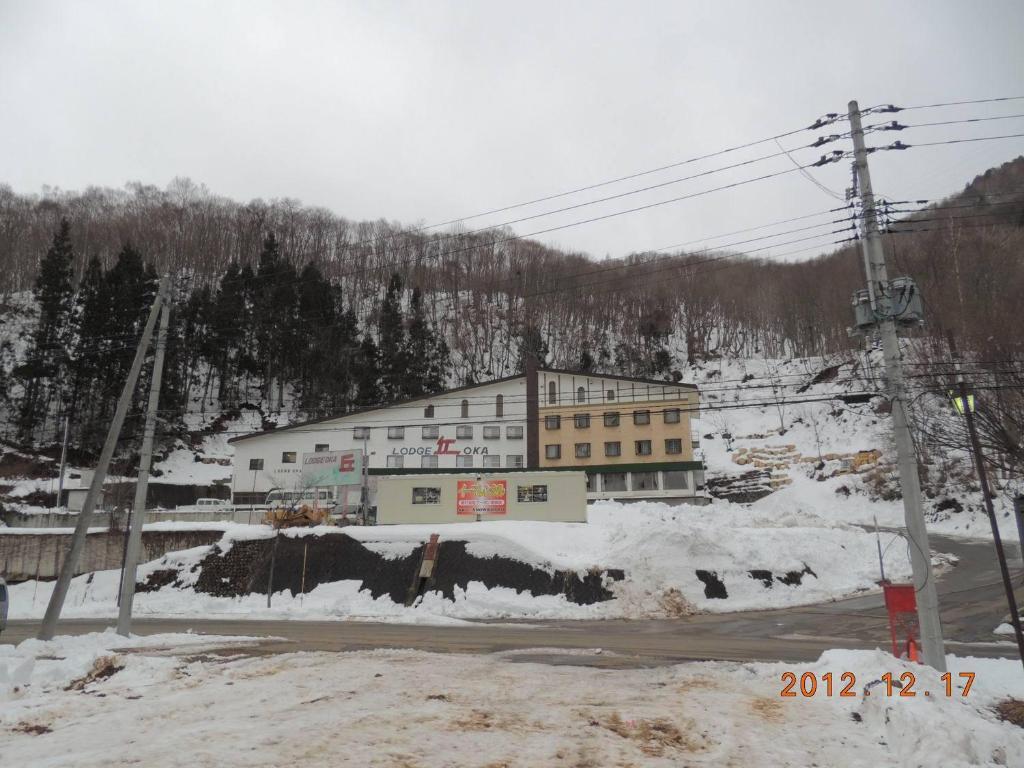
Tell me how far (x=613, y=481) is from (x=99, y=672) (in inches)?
1621

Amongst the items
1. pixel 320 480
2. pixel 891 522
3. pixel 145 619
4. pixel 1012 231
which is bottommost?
pixel 145 619

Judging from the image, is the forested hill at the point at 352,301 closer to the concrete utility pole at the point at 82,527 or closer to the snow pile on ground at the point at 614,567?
the snow pile on ground at the point at 614,567

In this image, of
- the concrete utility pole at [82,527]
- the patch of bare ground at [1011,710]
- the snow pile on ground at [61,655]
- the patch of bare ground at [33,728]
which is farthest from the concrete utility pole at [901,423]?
the concrete utility pole at [82,527]

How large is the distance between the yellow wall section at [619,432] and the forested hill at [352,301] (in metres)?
12.1

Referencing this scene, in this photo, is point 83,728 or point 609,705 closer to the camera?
point 83,728

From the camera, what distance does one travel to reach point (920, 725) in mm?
6551

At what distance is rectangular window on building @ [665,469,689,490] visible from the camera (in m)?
46.5

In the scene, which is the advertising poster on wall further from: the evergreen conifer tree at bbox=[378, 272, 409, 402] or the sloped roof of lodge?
the evergreen conifer tree at bbox=[378, 272, 409, 402]

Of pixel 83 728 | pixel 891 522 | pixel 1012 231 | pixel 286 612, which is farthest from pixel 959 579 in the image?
pixel 1012 231

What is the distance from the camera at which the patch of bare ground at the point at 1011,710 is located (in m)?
7.35

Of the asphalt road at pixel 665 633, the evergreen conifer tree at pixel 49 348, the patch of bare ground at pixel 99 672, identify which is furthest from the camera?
the evergreen conifer tree at pixel 49 348

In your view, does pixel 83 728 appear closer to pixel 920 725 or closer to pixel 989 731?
pixel 920 725

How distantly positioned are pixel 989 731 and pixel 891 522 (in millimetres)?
39545

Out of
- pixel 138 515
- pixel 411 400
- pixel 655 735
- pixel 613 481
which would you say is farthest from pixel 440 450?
pixel 655 735
